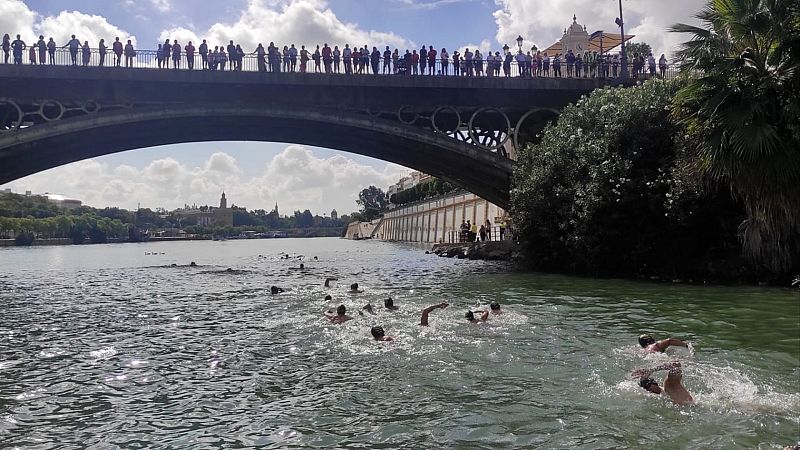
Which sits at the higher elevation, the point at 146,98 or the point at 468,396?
the point at 146,98

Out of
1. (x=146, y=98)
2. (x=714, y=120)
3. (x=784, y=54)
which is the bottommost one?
(x=714, y=120)

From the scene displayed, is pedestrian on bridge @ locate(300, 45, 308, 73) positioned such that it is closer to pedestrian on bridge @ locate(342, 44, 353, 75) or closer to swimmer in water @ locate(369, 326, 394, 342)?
pedestrian on bridge @ locate(342, 44, 353, 75)

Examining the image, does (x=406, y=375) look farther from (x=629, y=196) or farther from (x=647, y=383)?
(x=629, y=196)

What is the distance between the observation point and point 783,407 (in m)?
8.62

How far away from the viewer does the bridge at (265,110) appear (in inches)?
1288

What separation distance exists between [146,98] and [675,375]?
105ft

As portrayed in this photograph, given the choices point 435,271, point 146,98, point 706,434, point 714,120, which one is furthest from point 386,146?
point 706,434

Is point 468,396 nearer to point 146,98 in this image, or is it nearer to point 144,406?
point 144,406

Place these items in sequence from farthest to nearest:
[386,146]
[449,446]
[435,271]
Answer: [386,146]
[435,271]
[449,446]

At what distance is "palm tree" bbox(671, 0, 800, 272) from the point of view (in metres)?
17.3

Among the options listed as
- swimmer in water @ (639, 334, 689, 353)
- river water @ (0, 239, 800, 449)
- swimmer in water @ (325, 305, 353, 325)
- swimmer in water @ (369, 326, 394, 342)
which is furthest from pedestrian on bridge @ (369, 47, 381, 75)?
swimmer in water @ (639, 334, 689, 353)

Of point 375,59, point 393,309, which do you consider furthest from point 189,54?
point 393,309

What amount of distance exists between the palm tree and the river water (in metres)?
3.44

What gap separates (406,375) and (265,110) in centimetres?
2587
